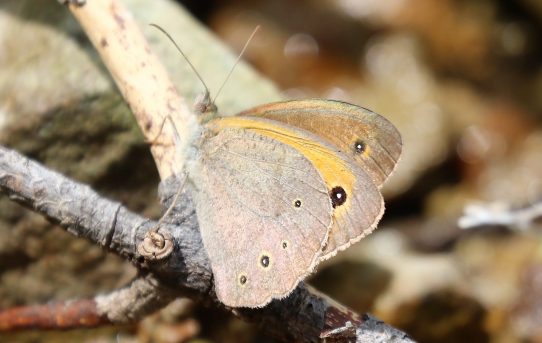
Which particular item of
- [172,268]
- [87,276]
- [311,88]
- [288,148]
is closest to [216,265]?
[172,268]

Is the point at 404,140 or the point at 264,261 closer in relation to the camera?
the point at 264,261

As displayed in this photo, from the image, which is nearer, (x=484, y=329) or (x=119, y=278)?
(x=119, y=278)

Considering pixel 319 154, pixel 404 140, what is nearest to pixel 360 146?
pixel 319 154

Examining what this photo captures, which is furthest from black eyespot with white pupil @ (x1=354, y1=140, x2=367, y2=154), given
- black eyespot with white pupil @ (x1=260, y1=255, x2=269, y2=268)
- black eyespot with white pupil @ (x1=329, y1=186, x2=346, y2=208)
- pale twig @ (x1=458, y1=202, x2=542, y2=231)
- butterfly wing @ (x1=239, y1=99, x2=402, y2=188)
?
pale twig @ (x1=458, y1=202, x2=542, y2=231)

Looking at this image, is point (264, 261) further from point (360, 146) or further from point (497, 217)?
point (497, 217)

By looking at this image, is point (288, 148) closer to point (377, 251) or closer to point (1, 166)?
point (1, 166)

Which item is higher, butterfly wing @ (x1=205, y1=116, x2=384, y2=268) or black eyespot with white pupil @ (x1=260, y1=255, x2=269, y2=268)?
butterfly wing @ (x1=205, y1=116, x2=384, y2=268)

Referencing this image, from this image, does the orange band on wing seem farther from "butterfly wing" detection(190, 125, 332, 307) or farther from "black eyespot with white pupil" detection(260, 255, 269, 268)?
"black eyespot with white pupil" detection(260, 255, 269, 268)
